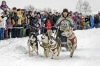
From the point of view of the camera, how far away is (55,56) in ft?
32.0

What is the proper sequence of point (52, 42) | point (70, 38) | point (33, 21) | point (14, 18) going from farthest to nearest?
1. point (33, 21)
2. point (14, 18)
3. point (70, 38)
4. point (52, 42)

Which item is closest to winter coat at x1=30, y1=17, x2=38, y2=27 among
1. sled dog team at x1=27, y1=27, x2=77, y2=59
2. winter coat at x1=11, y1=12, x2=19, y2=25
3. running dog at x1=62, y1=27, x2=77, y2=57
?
winter coat at x1=11, y1=12, x2=19, y2=25

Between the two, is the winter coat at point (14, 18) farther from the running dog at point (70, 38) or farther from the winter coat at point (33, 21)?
the running dog at point (70, 38)

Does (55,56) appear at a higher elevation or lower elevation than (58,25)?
lower

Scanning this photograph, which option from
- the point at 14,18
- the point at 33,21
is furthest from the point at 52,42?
the point at 33,21

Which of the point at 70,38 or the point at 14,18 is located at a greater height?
the point at 14,18

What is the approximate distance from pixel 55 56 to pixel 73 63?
1338mm

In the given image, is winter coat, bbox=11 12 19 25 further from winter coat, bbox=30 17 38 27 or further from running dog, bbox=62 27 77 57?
running dog, bbox=62 27 77 57

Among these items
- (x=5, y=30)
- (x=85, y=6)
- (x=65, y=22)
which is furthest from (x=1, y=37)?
(x=85, y=6)

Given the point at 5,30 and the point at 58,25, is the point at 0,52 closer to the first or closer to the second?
the point at 58,25

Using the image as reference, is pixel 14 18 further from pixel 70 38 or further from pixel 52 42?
pixel 70 38

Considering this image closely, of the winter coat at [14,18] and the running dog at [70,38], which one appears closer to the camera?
the running dog at [70,38]

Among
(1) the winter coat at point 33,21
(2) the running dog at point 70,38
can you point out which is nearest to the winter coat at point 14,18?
(1) the winter coat at point 33,21

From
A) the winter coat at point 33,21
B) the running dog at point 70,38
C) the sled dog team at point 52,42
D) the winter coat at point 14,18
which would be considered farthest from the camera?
the winter coat at point 33,21
